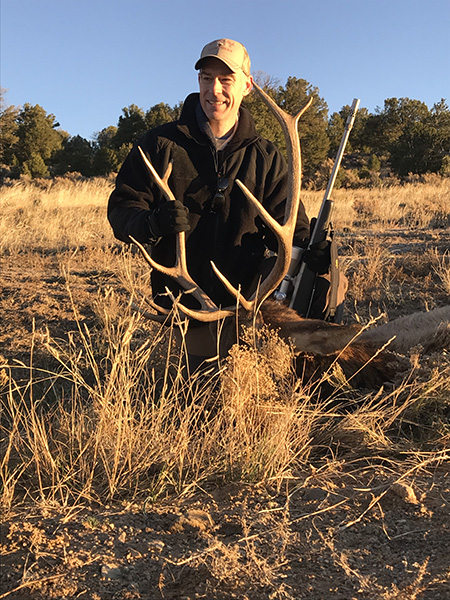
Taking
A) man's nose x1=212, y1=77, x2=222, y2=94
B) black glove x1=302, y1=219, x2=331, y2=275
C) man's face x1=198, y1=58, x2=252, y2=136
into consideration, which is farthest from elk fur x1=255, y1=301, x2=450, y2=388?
man's nose x1=212, y1=77, x2=222, y2=94

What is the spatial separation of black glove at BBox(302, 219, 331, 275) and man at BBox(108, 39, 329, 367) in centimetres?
1

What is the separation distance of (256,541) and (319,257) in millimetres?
2322

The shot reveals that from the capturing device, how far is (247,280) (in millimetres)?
4355

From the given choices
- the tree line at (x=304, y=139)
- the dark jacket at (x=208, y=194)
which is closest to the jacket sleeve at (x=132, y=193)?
the dark jacket at (x=208, y=194)

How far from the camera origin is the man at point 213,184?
13.4 feet

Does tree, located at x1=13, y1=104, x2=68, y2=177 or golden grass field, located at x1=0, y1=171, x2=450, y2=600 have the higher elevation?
tree, located at x1=13, y1=104, x2=68, y2=177

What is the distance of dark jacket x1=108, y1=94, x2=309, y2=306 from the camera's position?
4176 mm

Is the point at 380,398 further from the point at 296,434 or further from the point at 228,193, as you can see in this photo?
the point at 228,193

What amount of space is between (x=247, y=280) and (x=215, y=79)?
1.46m

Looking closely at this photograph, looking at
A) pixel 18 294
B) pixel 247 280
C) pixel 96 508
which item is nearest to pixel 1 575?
pixel 96 508

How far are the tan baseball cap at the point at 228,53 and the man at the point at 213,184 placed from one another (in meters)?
0.01

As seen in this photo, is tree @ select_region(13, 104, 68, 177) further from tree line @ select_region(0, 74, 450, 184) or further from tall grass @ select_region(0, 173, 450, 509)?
tall grass @ select_region(0, 173, 450, 509)

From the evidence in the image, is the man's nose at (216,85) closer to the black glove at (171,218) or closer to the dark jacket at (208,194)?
the dark jacket at (208,194)

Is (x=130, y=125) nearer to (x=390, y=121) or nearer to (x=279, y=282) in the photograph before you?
(x=390, y=121)
